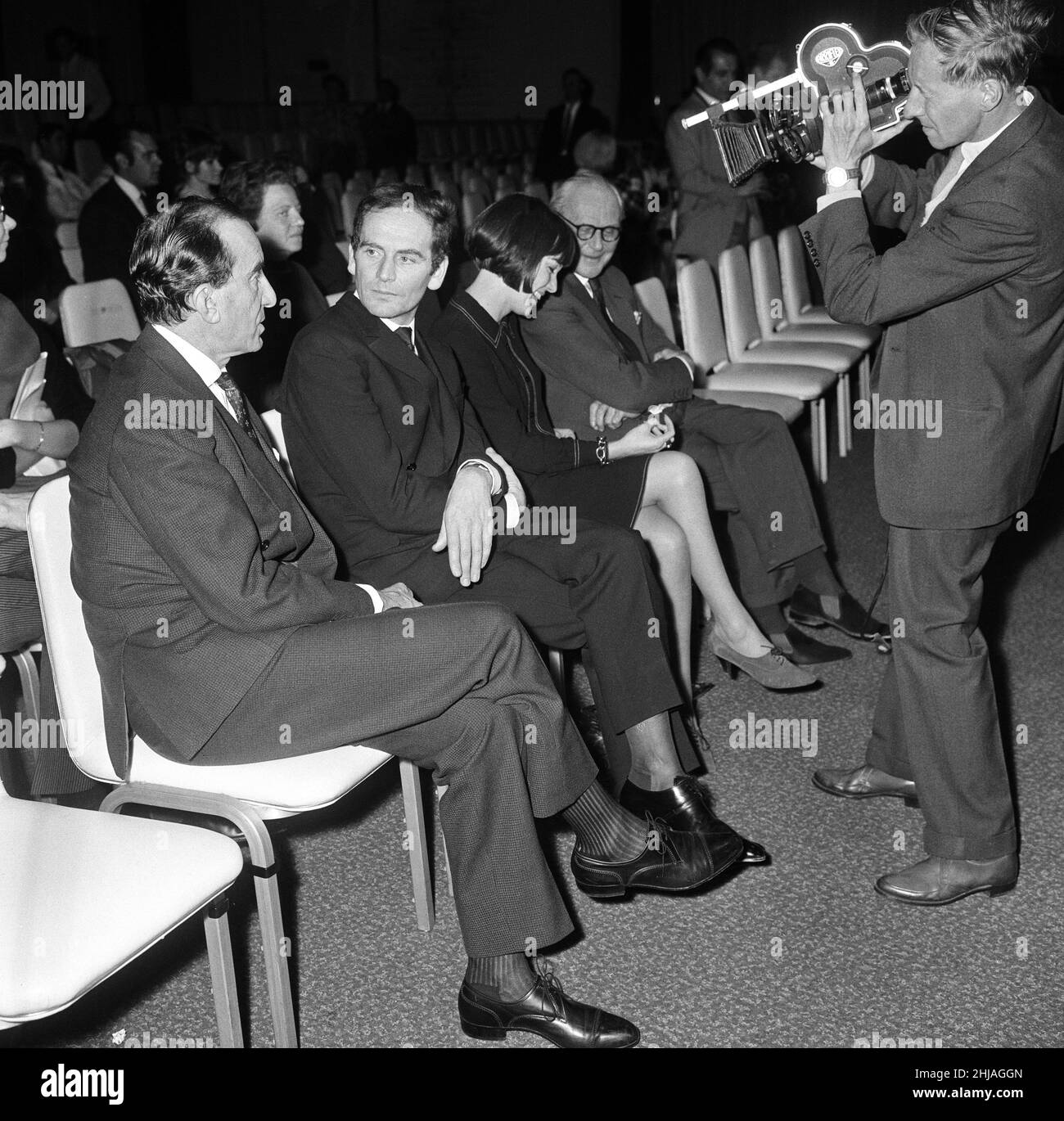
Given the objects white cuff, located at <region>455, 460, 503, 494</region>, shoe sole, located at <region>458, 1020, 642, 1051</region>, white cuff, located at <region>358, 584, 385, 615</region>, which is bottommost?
shoe sole, located at <region>458, 1020, 642, 1051</region>

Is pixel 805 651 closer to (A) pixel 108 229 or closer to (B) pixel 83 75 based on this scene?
(A) pixel 108 229

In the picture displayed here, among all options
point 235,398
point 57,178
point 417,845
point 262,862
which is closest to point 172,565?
point 235,398

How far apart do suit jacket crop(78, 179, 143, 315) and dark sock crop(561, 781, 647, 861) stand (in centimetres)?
279

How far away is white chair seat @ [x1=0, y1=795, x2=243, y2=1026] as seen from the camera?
132cm

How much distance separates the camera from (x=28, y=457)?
2557mm

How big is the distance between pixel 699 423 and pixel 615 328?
1.12ft

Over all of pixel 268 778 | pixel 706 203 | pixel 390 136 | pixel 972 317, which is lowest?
pixel 268 778

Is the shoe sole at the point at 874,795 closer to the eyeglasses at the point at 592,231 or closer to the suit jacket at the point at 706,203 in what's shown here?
the eyeglasses at the point at 592,231

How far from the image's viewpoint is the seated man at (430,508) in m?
2.13

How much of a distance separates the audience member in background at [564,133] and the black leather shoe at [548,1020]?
708cm

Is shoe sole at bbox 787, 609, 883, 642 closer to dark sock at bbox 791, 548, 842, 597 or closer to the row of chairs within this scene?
dark sock at bbox 791, 548, 842, 597

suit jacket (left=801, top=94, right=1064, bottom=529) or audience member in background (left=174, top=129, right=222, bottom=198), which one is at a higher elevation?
audience member in background (left=174, top=129, right=222, bottom=198)

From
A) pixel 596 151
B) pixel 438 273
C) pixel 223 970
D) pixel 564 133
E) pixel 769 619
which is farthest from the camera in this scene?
pixel 564 133

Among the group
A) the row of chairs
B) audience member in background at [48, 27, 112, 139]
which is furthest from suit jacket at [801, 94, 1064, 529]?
audience member in background at [48, 27, 112, 139]
